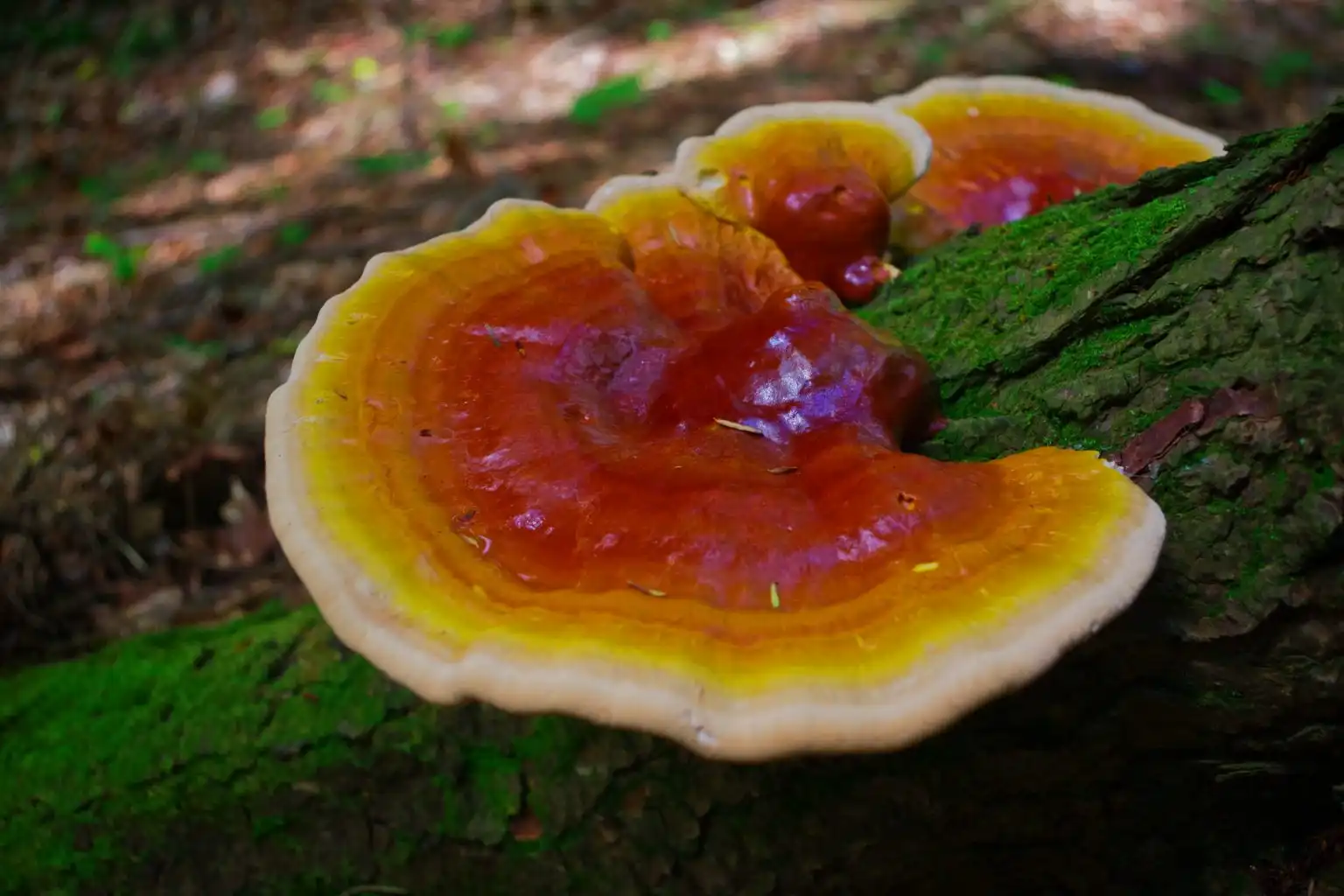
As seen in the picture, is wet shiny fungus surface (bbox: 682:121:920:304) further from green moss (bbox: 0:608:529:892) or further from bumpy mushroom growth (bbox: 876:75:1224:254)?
green moss (bbox: 0:608:529:892)

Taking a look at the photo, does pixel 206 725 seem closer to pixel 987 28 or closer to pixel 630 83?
pixel 630 83

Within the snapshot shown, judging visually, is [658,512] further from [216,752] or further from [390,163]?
[390,163]

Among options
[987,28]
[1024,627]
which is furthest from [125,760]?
[987,28]

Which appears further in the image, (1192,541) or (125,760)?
(125,760)

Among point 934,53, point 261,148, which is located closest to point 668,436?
point 934,53

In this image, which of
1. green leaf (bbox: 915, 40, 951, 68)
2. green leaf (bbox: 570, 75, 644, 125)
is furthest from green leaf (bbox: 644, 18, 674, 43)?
green leaf (bbox: 915, 40, 951, 68)

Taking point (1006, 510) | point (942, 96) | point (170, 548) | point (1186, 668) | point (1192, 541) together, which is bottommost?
point (170, 548)

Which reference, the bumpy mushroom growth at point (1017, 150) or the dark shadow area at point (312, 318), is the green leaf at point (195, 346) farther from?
the bumpy mushroom growth at point (1017, 150)

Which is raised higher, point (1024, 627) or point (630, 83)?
point (1024, 627)
